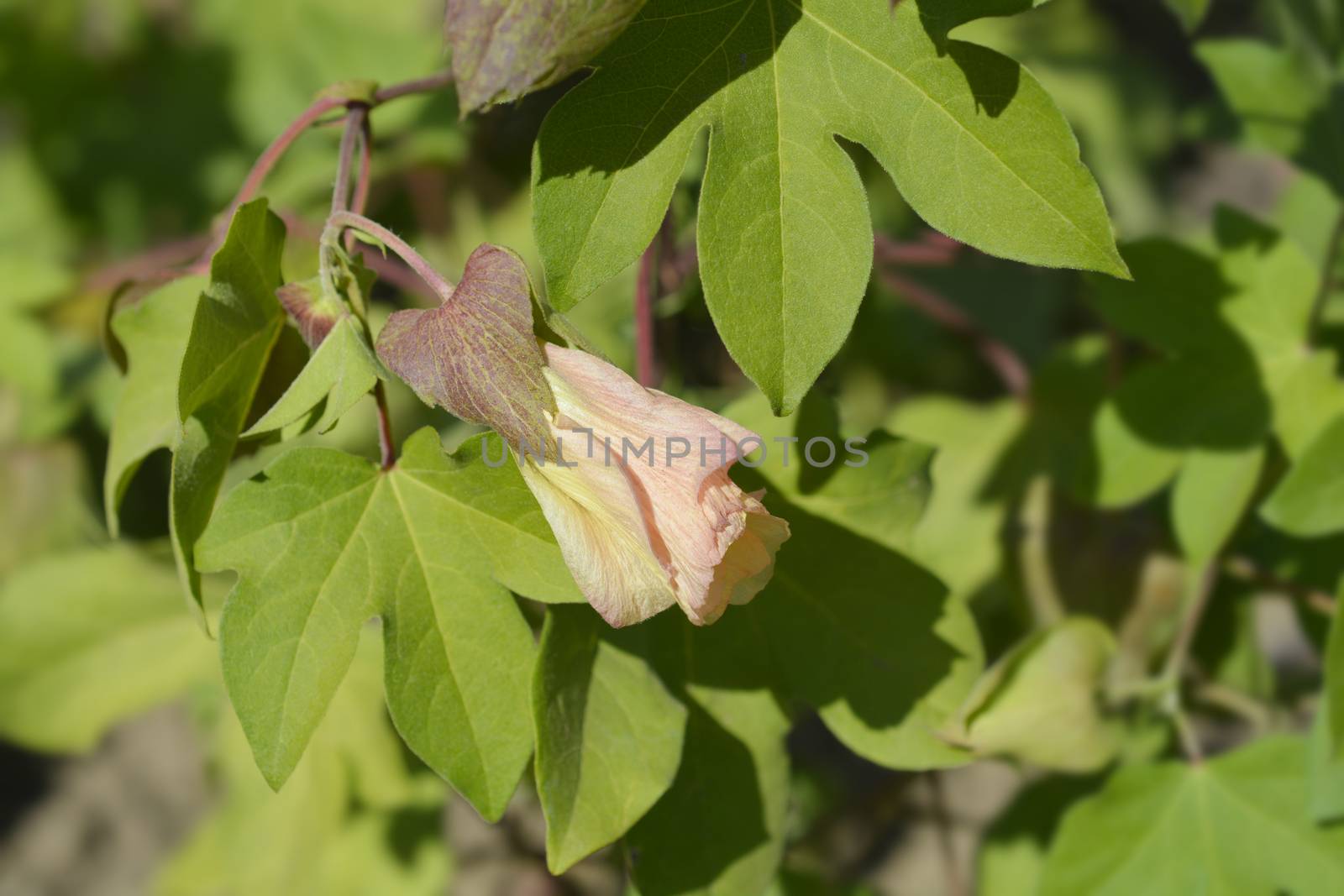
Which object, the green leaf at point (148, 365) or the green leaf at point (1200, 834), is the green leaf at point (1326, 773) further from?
the green leaf at point (148, 365)

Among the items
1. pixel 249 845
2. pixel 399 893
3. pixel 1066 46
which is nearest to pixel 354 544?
pixel 249 845

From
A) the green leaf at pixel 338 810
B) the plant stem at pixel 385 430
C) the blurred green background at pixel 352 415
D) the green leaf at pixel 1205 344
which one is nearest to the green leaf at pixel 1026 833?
the blurred green background at pixel 352 415

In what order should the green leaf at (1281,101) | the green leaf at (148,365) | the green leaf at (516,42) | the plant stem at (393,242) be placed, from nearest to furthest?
the green leaf at (516,42) < the plant stem at (393,242) < the green leaf at (148,365) < the green leaf at (1281,101)

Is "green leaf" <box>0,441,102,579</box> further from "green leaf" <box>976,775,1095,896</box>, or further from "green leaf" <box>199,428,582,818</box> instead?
"green leaf" <box>976,775,1095,896</box>

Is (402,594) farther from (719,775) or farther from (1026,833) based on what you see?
(1026,833)

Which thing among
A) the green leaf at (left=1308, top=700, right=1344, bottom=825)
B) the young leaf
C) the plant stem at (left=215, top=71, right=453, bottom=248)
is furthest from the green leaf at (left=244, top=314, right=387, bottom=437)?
the green leaf at (left=1308, top=700, right=1344, bottom=825)

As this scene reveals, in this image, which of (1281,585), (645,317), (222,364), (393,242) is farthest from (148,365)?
(1281,585)
